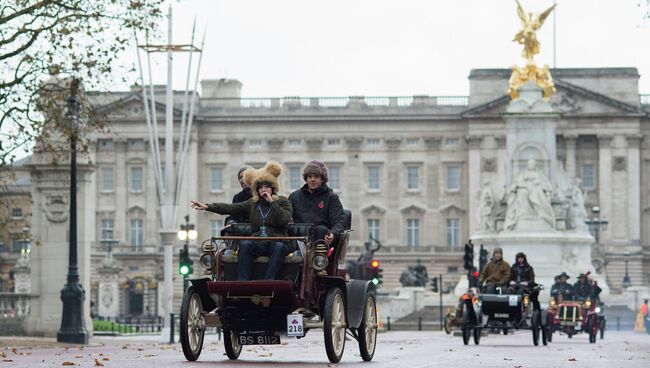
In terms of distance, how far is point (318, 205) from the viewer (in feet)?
73.0

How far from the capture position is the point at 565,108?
133m

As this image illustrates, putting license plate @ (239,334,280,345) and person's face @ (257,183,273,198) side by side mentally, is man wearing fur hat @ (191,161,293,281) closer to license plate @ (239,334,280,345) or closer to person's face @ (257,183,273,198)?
person's face @ (257,183,273,198)

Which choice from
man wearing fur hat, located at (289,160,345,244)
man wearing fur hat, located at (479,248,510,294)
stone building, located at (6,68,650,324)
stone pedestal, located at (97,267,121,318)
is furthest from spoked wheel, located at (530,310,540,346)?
stone building, located at (6,68,650,324)

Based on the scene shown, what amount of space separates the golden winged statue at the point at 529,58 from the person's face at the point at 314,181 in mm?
49195

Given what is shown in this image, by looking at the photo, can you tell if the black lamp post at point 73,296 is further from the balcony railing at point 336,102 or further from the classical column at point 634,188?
the balcony railing at point 336,102

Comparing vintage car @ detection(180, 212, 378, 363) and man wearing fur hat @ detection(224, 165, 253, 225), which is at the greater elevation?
man wearing fur hat @ detection(224, 165, 253, 225)

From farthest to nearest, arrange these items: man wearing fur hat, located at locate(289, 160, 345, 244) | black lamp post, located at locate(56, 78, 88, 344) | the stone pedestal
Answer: the stone pedestal < black lamp post, located at locate(56, 78, 88, 344) < man wearing fur hat, located at locate(289, 160, 345, 244)

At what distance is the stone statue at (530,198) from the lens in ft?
228

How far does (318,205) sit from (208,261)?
4.89 ft

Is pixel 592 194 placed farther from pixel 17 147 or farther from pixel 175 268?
pixel 17 147

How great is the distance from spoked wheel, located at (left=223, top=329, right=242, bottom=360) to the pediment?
10949 centimetres

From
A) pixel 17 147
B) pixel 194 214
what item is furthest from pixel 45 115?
pixel 194 214

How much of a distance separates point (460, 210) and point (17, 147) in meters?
102

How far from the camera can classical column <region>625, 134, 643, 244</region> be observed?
5207 inches
